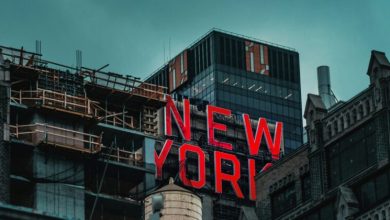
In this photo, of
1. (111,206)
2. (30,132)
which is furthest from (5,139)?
(111,206)

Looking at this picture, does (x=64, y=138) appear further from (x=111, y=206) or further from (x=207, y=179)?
(x=207, y=179)

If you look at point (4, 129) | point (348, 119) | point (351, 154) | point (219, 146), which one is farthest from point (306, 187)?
point (219, 146)

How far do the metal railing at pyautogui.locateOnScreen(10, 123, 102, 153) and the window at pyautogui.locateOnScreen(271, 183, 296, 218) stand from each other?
91.3ft

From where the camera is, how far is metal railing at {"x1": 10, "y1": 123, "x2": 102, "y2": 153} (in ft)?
428

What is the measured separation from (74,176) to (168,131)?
42102 mm

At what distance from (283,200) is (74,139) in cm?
3050

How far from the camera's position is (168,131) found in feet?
568

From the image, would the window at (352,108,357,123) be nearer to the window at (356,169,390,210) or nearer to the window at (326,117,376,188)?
the window at (326,117,376,188)

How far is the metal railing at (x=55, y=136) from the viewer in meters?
130

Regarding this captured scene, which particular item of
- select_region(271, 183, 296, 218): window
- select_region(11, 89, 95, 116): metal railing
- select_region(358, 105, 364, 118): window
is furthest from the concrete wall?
select_region(358, 105, 364, 118): window

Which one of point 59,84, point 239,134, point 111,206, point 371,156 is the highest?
point 239,134

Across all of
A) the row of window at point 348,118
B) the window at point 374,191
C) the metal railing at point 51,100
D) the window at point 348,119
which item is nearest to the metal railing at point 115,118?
the metal railing at point 51,100

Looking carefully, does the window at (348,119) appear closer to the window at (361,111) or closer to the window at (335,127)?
the window at (361,111)

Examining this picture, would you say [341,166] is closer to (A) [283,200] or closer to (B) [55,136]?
(A) [283,200]
